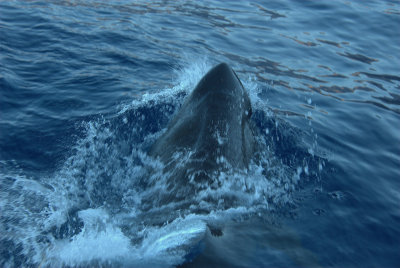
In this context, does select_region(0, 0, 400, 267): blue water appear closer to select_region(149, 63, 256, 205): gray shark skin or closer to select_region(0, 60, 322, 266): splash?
select_region(0, 60, 322, 266): splash

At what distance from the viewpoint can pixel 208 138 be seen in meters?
4.87

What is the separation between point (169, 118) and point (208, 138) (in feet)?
8.44

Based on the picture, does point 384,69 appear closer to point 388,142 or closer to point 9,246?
point 388,142

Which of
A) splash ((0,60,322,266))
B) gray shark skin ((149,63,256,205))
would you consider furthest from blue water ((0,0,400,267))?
gray shark skin ((149,63,256,205))

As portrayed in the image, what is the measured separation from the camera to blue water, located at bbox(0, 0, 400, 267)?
14.6ft

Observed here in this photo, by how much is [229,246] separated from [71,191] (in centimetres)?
269

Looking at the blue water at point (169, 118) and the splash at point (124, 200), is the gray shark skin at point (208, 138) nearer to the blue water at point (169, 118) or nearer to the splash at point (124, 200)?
the splash at point (124, 200)

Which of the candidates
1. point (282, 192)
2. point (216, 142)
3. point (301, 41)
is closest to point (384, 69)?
point (301, 41)

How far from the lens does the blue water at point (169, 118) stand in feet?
14.6

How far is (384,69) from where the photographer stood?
36.4 ft

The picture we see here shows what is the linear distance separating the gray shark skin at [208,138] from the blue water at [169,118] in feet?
0.68

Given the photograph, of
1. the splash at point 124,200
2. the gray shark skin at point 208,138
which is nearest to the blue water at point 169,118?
the splash at point 124,200

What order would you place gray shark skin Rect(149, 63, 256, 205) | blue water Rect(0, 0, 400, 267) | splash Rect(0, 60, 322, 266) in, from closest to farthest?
splash Rect(0, 60, 322, 266), blue water Rect(0, 0, 400, 267), gray shark skin Rect(149, 63, 256, 205)

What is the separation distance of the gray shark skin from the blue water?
207mm
